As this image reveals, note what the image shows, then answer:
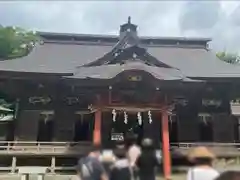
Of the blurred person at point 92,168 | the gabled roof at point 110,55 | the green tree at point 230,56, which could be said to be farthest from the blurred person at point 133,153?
the green tree at point 230,56

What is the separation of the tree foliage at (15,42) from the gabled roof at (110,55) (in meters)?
16.1

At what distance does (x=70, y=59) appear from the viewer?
20.2m

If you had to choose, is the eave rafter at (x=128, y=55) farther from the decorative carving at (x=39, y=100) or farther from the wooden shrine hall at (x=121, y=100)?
the decorative carving at (x=39, y=100)

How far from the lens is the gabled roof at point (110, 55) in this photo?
17.1 m

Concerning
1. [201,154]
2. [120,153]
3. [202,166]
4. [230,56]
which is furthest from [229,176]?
[230,56]

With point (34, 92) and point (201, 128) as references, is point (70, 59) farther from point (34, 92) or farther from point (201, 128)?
point (201, 128)

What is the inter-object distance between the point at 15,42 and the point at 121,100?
28.3 m

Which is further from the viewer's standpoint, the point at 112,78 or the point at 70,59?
the point at 70,59

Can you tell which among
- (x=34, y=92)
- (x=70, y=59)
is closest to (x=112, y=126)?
(x=34, y=92)

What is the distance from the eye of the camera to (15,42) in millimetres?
40156

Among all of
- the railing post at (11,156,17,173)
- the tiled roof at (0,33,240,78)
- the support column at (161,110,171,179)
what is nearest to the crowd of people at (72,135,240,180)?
the support column at (161,110,171,179)

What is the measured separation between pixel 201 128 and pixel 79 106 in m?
6.22

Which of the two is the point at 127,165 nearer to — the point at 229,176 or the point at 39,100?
the point at 229,176

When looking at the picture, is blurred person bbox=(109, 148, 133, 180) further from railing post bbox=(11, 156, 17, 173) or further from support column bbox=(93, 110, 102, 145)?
railing post bbox=(11, 156, 17, 173)
